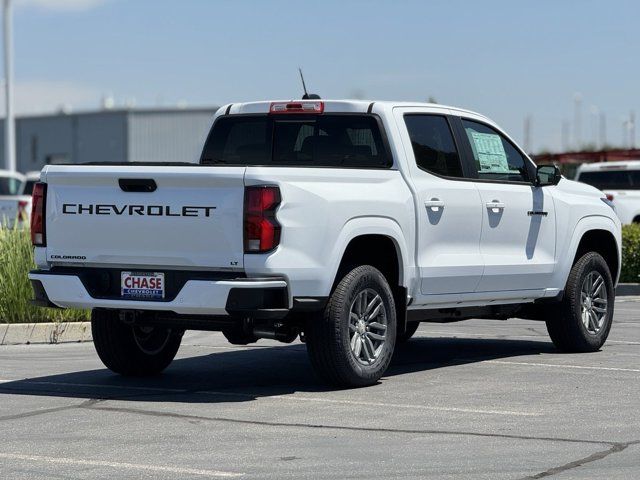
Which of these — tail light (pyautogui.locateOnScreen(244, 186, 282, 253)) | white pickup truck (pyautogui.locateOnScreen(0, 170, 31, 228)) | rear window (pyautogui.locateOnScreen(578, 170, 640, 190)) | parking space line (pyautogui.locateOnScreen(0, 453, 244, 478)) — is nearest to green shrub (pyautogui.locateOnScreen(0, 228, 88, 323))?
tail light (pyautogui.locateOnScreen(244, 186, 282, 253))

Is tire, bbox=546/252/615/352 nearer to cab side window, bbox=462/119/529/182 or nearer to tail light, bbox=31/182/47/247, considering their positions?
cab side window, bbox=462/119/529/182

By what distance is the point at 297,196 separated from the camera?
9.34 m

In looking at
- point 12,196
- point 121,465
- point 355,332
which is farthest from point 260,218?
point 12,196

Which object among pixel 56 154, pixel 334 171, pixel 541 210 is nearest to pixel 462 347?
pixel 541 210

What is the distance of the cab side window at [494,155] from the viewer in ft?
37.5

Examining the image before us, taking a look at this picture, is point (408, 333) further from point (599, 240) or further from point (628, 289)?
point (628, 289)

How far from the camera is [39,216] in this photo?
1014 cm

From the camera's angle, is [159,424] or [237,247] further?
[237,247]

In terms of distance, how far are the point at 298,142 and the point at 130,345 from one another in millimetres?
2023

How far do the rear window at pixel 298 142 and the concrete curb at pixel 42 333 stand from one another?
10.9ft

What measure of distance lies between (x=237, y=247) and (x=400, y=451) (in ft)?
7.21

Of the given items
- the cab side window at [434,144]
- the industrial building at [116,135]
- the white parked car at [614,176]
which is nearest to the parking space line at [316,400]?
the cab side window at [434,144]

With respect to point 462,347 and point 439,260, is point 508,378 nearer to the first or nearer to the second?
point 439,260

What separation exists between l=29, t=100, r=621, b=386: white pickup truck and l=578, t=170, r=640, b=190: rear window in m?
15.0
